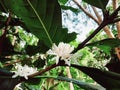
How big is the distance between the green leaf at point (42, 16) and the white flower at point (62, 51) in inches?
2.0

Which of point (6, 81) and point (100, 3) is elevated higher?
point (100, 3)

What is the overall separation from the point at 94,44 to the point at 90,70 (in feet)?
0.23

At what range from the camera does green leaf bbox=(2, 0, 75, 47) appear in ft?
2.39

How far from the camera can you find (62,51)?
2.38 feet

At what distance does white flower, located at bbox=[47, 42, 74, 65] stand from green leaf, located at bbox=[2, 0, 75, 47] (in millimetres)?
51

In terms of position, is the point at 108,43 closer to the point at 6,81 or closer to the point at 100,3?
the point at 100,3

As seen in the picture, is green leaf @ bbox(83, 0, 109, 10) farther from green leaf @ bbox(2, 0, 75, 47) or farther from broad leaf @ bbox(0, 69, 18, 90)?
broad leaf @ bbox(0, 69, 18, 90)

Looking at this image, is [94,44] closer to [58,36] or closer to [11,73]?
[58,36]

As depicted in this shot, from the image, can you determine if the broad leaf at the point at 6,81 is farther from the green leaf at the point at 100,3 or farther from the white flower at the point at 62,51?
the green leaf at the point at 100,3

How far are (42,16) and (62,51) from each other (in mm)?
101

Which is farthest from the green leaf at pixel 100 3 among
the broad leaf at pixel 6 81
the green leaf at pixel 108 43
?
the broad leaf at pixel 6 81

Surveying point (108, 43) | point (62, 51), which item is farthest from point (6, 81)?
point (108, 43)

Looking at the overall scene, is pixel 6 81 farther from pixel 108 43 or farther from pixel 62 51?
pixel 108 43

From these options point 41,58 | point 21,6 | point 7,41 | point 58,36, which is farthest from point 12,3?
point 41,58
